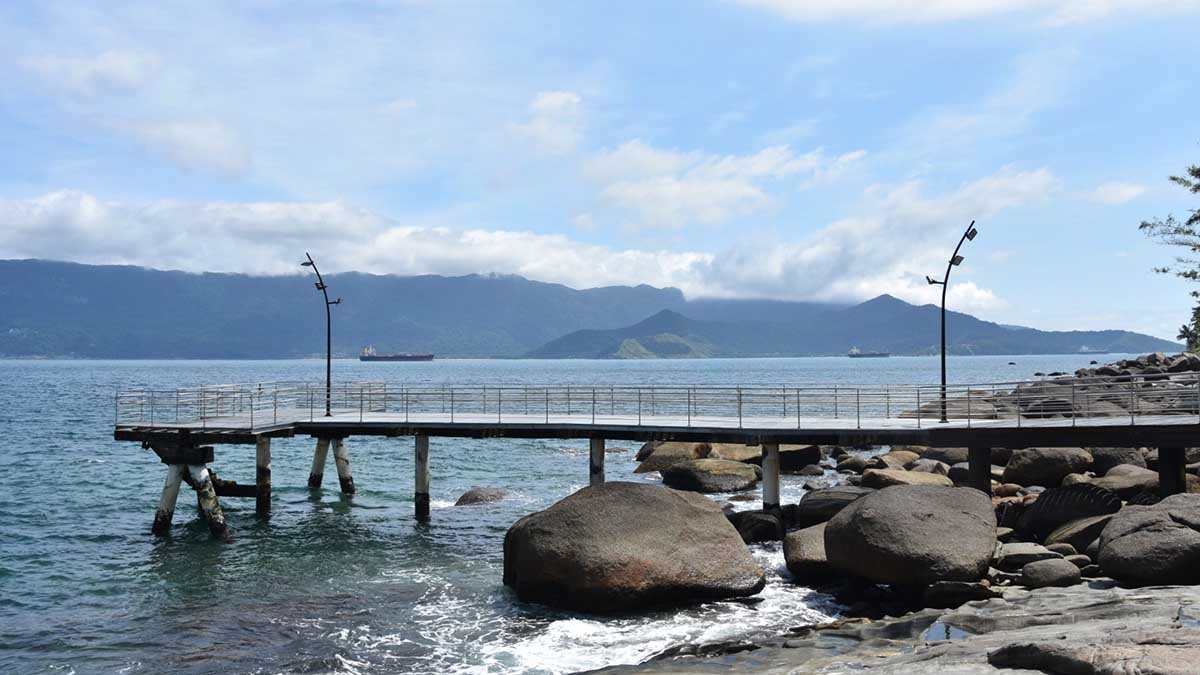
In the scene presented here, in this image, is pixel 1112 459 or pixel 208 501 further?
pixel 208 501

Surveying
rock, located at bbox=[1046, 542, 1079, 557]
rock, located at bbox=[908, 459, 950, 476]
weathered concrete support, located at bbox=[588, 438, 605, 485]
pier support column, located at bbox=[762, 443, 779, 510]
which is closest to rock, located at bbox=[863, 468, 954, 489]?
pier support column, located at bbox=[762, 443, 779, 510]

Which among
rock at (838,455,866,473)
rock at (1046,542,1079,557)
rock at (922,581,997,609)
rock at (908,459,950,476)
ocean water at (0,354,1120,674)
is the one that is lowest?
ocean water at (0,354,1120,674)

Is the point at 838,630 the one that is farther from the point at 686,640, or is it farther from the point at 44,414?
the point at 44,414

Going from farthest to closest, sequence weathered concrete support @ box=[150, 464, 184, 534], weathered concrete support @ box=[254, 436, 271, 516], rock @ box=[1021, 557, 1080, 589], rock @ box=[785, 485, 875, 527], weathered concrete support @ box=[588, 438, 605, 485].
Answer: weathered concrete support @ box=[254, 436, 271, 516] < weathered concrete support @ box=[588, 438, 605, 485] < weathered concrete support @ box=[150, 464, 184, 534] < rock @ box=[785, 485, 875, 527] < rock @ box=[1021, 557, 1080, 589]

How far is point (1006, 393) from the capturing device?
2830 centimetres

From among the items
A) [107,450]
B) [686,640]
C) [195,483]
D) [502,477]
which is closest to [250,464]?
[107,450]

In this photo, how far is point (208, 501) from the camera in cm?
2678

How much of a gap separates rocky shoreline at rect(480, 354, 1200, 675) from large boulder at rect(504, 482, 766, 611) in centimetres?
3

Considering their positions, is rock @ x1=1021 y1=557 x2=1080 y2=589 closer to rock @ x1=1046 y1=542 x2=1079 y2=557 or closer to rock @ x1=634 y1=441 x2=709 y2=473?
rock @ x1=1046 y1=542 x2=1079 y2=557

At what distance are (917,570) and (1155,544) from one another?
3793 mm

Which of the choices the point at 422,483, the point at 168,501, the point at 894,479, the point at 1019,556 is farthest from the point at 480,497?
the point at 1019,556

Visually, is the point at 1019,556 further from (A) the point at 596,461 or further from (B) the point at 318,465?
(B) the point at 318,465

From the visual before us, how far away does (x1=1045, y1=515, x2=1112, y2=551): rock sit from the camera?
1786 centimetres

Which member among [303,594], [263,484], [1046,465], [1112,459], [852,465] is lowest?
[303,594]
